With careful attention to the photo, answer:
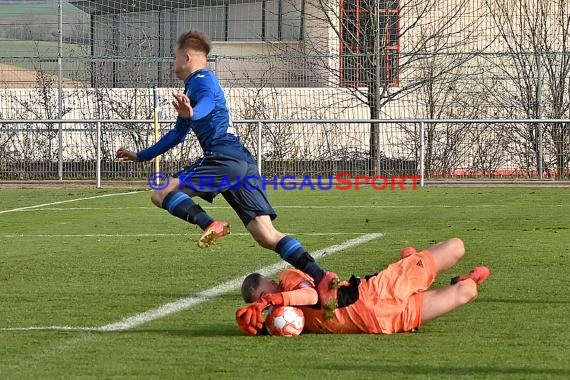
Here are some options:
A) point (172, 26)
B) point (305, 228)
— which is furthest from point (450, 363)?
point (172, 26)

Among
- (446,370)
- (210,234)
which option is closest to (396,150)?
(210,234)

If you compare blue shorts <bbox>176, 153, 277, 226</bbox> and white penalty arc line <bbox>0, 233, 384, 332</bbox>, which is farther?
blue shorts <bbox>176, 153, 277, 226</bbox>

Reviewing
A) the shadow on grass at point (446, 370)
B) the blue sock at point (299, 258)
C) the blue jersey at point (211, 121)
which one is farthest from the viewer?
the blue jersey at point (211, 121)

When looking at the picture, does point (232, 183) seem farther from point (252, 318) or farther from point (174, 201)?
point (252, 318)

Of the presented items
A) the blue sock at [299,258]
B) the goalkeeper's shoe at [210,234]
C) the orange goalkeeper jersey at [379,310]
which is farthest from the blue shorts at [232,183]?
the orange goalkeeper jersey at [379,310]

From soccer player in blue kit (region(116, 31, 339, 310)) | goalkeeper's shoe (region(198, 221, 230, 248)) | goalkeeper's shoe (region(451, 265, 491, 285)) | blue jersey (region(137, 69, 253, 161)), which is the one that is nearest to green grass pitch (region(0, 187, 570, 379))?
goalkeeper's shoe (region(451, 265, 491, 285))

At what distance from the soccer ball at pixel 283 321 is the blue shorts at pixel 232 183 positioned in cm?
142

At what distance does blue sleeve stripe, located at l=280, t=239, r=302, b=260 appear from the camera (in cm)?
821

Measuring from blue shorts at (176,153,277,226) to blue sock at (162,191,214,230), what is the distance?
0.52 feet

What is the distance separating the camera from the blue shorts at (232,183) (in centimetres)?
876

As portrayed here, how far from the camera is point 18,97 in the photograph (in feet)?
92.8

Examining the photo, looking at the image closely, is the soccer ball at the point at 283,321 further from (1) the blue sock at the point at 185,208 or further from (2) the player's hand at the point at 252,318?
(1) the blue sock at the point at 185,208

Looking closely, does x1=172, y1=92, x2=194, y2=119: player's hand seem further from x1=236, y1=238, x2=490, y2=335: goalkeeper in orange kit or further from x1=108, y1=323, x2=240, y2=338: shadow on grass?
x1=108, y1=323, x2=240, y2=338: shadow on grass

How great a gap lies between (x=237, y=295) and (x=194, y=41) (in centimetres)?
183
